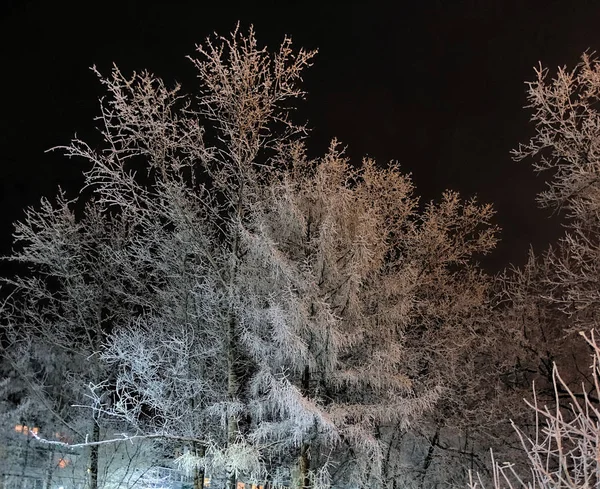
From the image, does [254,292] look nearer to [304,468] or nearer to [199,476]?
[304,468]

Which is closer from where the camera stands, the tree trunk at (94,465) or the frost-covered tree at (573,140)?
the frost-covered tree at (573,140)

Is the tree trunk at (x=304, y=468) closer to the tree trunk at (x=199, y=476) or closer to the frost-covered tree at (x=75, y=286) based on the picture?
the tree trunk at (x=199, y=476)

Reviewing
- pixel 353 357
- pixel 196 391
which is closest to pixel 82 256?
pixel 196 391

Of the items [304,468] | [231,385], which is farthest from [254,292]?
[304,468]

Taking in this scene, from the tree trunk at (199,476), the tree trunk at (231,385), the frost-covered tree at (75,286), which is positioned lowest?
the tree trunk at (199,476)

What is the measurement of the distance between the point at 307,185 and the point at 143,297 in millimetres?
5503

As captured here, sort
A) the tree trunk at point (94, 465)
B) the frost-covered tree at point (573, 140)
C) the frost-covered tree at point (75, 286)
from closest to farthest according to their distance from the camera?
the frost-covered tree at point (573, 140) < the tree trunk at point (94, 465) < the frost-covered tree at point (75, 286)

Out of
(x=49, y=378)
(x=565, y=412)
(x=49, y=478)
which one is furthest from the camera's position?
(x=49, y=378)

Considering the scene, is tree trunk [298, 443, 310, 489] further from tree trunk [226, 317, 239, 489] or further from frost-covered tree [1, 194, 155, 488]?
frost-covered tree [1, 194, 155, 488]

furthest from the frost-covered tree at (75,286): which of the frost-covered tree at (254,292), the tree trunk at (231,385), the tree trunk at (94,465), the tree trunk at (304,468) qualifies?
the tree trunk at (304,468)

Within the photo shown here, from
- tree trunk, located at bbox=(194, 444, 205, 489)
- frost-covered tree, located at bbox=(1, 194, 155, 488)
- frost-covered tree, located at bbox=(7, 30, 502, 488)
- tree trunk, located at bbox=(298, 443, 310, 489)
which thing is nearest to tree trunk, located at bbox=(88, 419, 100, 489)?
frost-covered tree, located at bbox=(1, 194, 155, 488)

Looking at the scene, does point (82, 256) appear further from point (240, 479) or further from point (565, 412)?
point (565, 412)

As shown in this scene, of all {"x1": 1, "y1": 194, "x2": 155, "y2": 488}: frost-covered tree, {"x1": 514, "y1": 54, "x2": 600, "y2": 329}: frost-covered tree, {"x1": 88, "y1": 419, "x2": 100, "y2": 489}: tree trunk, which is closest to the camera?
{"x1": 514, "y1": 54, "x2": 600, "y2": 329}: frost-covered tree

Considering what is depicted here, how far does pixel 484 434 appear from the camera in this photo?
46.8ft
